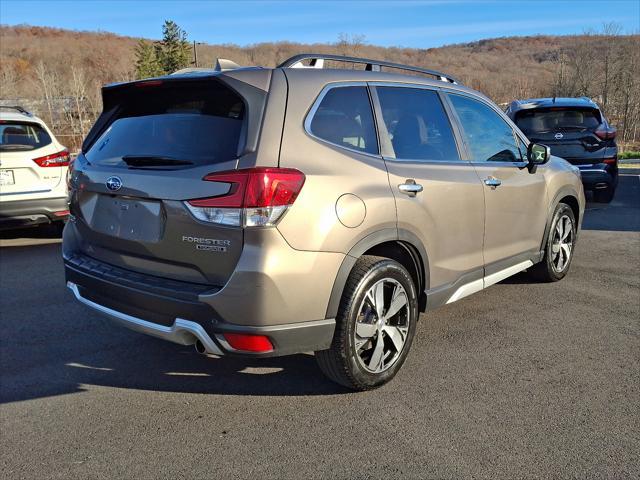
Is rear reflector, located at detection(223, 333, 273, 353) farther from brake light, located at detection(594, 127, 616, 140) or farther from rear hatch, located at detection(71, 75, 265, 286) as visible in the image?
brake light, located at detection(594, 127, 616, 140)

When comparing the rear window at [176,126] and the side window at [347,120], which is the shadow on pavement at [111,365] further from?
the side window at [347,120]

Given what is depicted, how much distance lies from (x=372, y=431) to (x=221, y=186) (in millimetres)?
1468

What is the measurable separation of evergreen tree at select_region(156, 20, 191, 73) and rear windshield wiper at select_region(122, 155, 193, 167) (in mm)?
76110

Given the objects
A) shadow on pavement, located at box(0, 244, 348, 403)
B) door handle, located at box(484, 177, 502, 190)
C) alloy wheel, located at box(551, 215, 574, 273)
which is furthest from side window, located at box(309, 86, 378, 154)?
alloy wheel, located at box(551, 215, 574, 273)

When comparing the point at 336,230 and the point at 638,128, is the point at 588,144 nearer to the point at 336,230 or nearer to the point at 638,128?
the point at 336,230

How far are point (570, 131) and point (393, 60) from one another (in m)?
72.6

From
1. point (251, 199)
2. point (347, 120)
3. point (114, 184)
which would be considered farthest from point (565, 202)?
point (114, 184)

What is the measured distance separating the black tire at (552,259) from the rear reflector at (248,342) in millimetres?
3304

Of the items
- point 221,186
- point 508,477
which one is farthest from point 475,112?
point 508,477

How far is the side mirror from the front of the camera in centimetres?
474

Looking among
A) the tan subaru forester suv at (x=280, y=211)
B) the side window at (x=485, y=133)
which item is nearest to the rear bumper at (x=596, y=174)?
the side window at (x=485, y=133)

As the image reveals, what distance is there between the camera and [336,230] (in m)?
2.91

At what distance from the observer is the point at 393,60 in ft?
255

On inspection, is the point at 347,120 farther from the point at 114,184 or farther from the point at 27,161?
the point at 27,161
